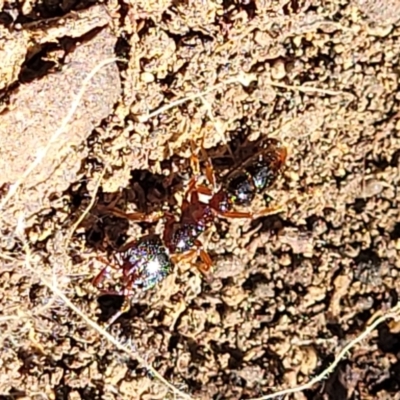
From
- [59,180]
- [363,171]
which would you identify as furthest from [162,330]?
[363,171]

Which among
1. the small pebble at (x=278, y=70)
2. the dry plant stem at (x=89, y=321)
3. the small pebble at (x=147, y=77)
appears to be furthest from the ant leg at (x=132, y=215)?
the small pebble at (x=278, y=70)

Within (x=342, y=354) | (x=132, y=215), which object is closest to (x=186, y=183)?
(x=132, y=215)

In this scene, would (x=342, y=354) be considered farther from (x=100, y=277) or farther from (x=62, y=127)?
(x=62, y=127)

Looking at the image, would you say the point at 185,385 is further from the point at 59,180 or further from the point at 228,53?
the point at 228,53

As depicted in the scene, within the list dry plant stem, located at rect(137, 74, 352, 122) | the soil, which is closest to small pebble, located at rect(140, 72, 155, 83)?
the soil

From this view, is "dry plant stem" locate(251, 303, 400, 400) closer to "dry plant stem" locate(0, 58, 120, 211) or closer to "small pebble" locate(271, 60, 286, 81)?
"small pebble" locate(271, 60, 286, 81)
